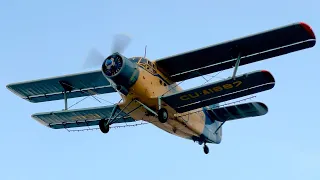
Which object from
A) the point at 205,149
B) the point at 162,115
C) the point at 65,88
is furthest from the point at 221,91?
the point at 65,88

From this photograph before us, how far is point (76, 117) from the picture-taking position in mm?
27438

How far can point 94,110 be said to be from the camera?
86.4ft

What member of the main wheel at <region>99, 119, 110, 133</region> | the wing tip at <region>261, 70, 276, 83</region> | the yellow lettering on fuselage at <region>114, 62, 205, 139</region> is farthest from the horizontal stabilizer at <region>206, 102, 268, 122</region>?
the main wheel at <region>99, 119, 110, 133</region>

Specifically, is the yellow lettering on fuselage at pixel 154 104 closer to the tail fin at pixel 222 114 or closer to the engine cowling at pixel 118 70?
the engine cowling at pixel 118 70

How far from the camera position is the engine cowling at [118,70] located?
2234 centimetres

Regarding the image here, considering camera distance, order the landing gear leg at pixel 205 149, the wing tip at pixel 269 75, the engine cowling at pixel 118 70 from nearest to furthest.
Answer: the wing tip at pixel 269 75, the engine cowling at pixel 118 70, the landing gear leg at pixel 205 149

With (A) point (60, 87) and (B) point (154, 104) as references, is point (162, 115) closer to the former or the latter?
(B) point (154, 104)

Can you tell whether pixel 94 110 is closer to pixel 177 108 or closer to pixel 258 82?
pixel 177 108

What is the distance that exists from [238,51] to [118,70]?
4705 mm

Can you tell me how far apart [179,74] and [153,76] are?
1.67 metres

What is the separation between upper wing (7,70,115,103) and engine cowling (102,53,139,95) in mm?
4132

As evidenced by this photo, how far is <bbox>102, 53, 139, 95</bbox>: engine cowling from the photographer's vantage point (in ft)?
73.3

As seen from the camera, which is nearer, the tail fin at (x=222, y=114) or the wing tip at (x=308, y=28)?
the wing tip at (x=308, y=28)

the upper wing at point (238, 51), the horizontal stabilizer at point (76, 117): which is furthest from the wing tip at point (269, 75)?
the horizontal stabilizer at point (76, 117)
